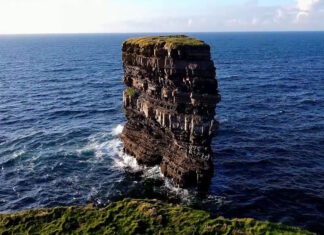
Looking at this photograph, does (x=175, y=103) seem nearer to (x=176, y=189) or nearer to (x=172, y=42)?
(x=172, y=42)

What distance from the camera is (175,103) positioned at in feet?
176

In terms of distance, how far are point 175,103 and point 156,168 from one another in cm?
1336

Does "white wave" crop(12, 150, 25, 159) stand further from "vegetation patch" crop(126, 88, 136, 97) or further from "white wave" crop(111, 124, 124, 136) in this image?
"vegetation patch" crop(126, 88, 136, 97)

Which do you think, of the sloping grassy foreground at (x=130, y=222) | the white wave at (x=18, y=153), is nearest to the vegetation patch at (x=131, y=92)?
the white wave at (x=18, y=153)

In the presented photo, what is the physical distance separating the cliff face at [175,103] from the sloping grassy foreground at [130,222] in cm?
1488

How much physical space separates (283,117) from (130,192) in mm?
44380

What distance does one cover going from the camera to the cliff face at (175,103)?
168 ft

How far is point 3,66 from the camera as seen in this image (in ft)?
578

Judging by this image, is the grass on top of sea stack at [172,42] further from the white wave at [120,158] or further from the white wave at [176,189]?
the white wave at [176,189]

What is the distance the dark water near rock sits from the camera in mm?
51969

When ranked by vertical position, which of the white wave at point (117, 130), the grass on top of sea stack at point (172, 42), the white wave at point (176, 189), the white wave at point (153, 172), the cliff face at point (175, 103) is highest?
the grass on top of sea stack at point (172, 42)

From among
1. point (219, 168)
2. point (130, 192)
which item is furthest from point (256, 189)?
point (130, 192)

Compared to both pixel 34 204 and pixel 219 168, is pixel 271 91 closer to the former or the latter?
pixel 219 168

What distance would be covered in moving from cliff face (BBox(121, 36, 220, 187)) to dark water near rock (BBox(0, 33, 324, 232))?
3.17 meters
